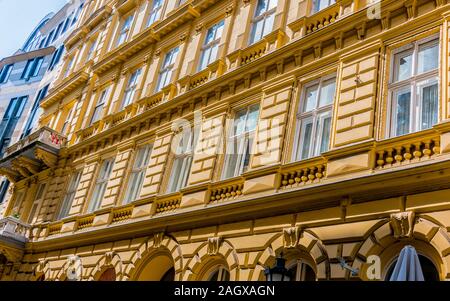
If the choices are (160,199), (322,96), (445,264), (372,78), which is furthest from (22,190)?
(445,264)

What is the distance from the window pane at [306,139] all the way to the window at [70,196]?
11516mm

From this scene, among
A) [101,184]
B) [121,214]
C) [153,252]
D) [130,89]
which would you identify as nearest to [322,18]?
[153,252]

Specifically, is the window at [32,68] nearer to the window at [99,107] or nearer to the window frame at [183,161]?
the window at [99,107]

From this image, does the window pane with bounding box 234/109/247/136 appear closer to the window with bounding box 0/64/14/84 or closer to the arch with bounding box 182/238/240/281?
the arch with bounding box 182/238/240/281

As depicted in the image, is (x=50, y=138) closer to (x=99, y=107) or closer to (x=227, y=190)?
(x=99, y=107)

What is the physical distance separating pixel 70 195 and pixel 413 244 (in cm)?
1506

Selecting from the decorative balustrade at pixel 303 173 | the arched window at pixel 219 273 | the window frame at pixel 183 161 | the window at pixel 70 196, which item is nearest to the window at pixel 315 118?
the decorative balustrade at pixel 303 173

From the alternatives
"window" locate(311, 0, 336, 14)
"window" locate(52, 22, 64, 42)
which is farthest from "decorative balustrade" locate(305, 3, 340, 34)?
"window" locate(52, 22, 64, 42)

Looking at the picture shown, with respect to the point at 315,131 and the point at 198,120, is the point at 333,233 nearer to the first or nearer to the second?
the point at 315,131

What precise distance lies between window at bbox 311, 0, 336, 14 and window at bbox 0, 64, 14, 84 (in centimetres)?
3450

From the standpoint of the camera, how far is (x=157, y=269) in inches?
531

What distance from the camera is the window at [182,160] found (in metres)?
13.7

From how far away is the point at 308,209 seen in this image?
31.1 feet

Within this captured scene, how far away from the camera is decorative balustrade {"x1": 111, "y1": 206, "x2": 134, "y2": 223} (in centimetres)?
1461
